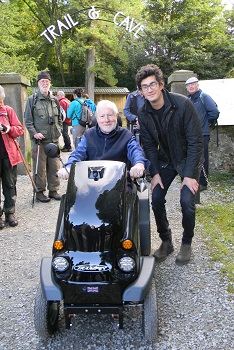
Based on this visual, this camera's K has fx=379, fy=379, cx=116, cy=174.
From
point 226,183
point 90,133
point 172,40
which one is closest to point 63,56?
point 172,40

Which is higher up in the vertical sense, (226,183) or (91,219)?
(91,219)

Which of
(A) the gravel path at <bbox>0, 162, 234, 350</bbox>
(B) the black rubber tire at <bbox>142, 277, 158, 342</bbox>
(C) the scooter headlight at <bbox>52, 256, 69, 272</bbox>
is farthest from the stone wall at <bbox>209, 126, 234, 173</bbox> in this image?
(C) the scooter headlight at <bbox>52, 256, 69, 272</bbox>

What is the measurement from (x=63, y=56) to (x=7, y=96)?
29.6 m

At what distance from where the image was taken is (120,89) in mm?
34750

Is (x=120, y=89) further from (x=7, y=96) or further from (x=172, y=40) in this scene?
(x=7, y=96)

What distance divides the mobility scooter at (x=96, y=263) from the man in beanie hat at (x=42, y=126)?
3.87 meters

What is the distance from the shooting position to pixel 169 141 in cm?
383

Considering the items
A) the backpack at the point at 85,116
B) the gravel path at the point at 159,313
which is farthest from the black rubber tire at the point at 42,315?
the backpack at the point at 85,116

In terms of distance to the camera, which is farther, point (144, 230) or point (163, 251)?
point (163, 251)

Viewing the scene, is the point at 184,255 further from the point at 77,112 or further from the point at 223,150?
the point at 77,112

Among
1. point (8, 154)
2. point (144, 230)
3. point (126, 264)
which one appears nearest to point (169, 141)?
point (144, 230)

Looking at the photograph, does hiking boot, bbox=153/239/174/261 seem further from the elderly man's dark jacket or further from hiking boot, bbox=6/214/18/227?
hiking boot, bbox=6/214/18/227

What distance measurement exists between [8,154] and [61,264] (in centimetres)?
316

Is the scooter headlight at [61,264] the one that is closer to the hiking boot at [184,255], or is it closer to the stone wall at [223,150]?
the hiking boot at [184,255]
